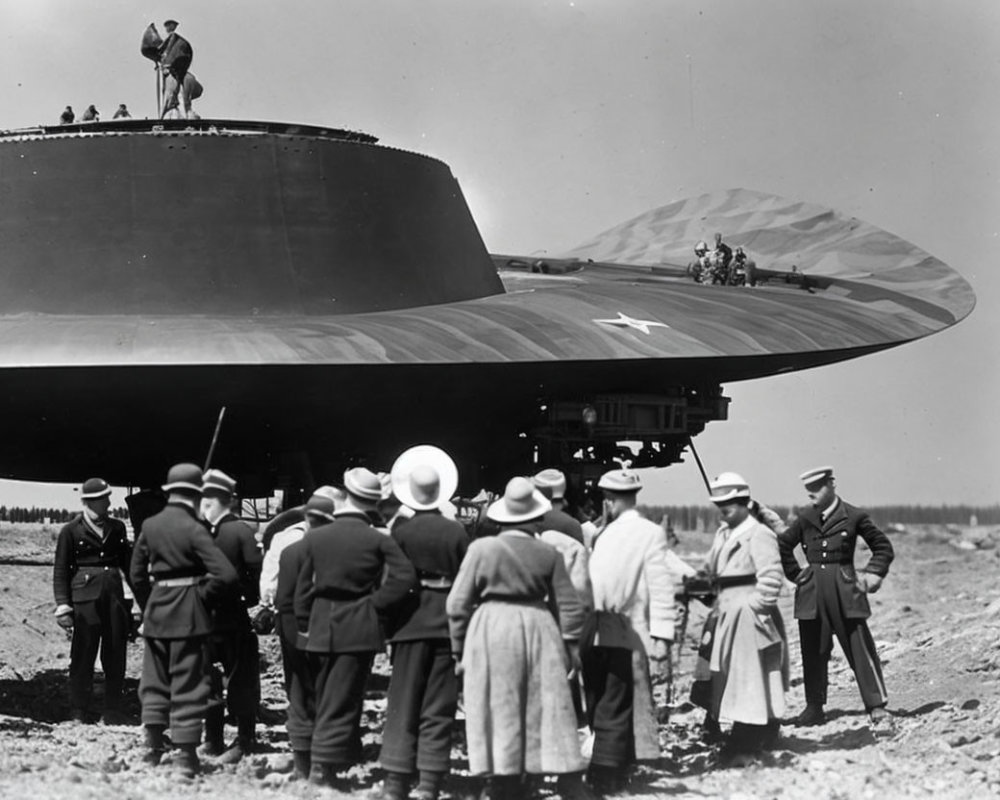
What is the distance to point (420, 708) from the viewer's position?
735cm

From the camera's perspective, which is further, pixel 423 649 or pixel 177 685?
pixel 177 685

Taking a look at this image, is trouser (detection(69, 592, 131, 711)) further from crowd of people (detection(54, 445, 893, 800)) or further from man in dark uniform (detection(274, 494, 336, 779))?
man in dark uniform (detection(274, 494, 336, 779))

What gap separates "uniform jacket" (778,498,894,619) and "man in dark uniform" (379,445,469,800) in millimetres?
2874

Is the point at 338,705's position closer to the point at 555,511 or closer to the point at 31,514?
the point at 555,511

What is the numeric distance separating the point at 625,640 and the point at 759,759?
121 cm

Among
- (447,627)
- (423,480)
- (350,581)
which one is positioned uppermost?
(423,480)

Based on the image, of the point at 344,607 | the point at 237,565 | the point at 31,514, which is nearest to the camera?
Answer: the point at 344,607

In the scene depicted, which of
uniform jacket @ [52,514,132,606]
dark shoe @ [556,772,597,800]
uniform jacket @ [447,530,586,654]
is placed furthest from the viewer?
uniform jacket @ [52,514,132,606]

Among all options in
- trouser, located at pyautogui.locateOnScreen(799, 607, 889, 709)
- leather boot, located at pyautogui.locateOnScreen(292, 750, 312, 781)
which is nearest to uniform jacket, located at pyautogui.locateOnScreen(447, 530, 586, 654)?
leather boot, located at pyautogui.locateOnScreen(292, 750, 312, 781)

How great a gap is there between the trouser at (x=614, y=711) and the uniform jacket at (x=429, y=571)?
2.66ft

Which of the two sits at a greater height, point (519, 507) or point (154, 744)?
point (519, 507)

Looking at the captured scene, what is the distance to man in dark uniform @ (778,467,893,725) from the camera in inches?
361

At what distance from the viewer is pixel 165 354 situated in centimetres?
1041

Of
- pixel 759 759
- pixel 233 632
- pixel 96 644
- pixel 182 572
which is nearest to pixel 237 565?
pixel 233 632
